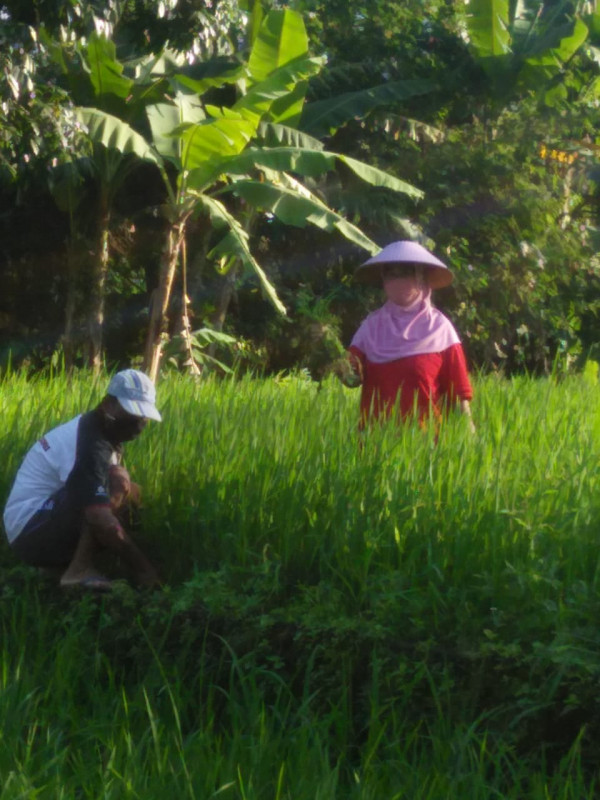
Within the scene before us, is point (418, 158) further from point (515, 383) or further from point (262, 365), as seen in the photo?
point (515, 383)

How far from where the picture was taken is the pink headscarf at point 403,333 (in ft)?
17.1

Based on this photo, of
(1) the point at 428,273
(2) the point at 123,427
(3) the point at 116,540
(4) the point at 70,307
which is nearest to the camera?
(3) the point at 116,540

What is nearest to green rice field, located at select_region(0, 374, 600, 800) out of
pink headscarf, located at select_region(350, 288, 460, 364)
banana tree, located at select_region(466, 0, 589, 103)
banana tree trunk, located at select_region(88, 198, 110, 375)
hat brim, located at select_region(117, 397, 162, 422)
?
pink headscarf, located at select_region(350, 288, 460, 364)

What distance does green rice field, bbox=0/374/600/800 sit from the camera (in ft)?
11.2

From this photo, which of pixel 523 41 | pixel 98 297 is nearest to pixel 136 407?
pixel 98 297

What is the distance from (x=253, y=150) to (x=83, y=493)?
17.0 ft

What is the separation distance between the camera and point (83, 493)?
4477mm

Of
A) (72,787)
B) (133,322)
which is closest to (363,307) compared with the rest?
(133,322)

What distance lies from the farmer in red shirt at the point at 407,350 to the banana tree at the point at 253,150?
12.5 feet

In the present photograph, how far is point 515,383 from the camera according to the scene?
26.1ft

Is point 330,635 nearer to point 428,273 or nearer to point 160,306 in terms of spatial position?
point 428,273

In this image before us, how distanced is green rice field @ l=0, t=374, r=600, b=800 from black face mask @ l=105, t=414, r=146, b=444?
Result: 0.43 m

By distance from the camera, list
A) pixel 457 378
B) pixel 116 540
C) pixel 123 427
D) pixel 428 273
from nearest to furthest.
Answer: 1. pixel 116 540
2. pixel 123 427
3. pixel 457 378
4. pixel 428 273

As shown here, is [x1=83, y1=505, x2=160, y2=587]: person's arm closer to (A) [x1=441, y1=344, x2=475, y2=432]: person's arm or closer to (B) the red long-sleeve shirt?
(B) the red long-sleeve shirt
